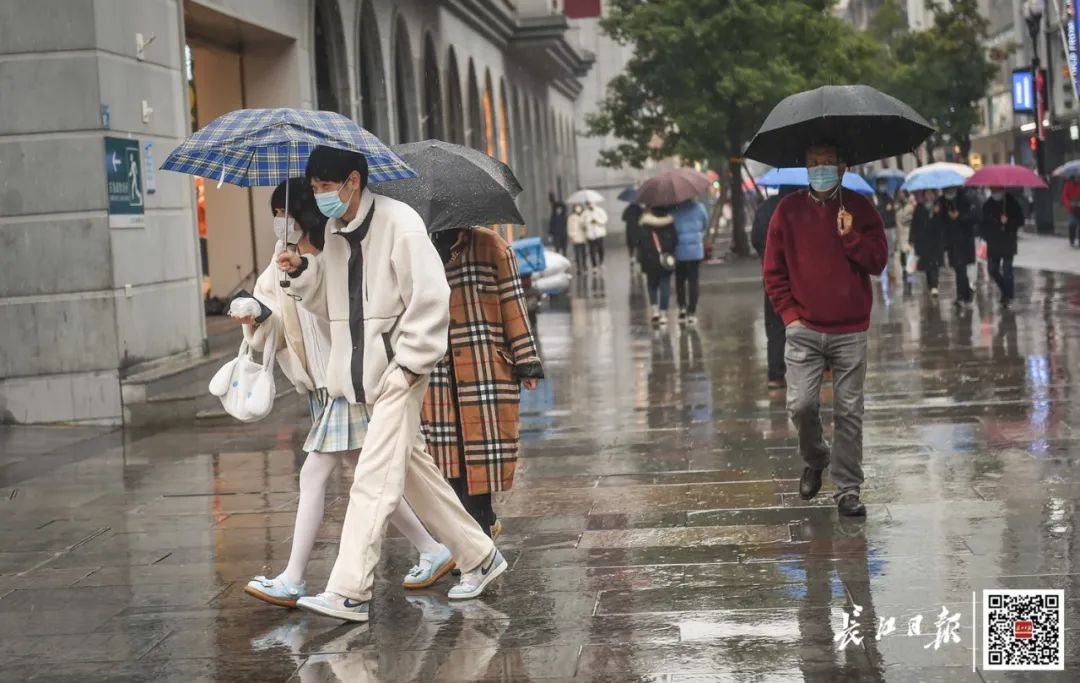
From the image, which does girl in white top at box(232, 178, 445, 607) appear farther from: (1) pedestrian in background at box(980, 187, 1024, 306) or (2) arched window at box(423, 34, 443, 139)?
(2) arched window at box(423, 34, 443, 139)

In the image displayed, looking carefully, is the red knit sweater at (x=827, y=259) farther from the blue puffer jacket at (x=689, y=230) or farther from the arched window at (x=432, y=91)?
the arched window at (x=432, y=91)

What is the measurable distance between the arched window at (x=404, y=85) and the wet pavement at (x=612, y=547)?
1402 centimetres

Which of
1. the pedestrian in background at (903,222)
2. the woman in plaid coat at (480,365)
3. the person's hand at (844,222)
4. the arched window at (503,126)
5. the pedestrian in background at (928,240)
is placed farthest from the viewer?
the arched window at (503,126)

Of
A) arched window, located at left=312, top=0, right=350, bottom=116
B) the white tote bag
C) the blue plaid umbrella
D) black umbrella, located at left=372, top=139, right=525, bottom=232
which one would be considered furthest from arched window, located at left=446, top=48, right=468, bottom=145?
the white tote bag

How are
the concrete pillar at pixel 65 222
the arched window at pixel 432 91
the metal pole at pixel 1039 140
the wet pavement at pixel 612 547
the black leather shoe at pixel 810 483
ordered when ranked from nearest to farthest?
1. the wet pavement at pixel 612 547
2. the black leather shoe at pixel 810 483
3. the concrete pillar at pixel 65 222
4. the arched window at pixel 432 91
5. the metal pole at pixel 1039 140

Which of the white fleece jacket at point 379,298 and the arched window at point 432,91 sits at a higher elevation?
the arched window at point 432,91

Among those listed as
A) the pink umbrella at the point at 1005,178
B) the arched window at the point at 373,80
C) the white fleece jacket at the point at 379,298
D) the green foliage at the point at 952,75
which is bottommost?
the white fleece jacket at the point at 379,298

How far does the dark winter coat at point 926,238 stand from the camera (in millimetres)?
22395

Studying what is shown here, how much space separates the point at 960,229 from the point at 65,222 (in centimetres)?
1184

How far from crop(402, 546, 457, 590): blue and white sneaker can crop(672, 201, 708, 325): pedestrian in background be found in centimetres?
1369

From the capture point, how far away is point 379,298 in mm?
6191

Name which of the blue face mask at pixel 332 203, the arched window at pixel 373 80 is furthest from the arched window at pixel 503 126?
the blue face mask at pixel 332 203

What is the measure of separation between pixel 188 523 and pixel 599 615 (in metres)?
3.26

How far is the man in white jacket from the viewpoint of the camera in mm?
6148
